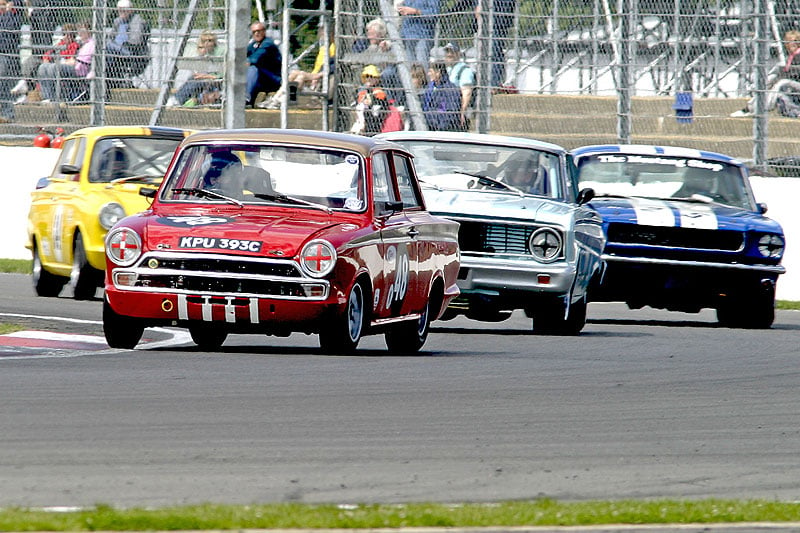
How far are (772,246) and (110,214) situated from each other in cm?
572

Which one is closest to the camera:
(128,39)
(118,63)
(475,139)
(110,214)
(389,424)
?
(389,424)

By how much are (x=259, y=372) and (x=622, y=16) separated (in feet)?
32.8

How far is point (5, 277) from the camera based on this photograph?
19.0 m

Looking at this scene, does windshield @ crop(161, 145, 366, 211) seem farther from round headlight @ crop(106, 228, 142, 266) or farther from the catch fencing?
the catch fencing

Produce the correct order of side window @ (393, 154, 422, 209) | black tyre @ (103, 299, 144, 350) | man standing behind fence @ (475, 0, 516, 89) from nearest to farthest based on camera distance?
black tyre @ (103, 299, 144, 350) → side window @ (393, 154, 422, 209) → man standing behind fence @ (475, 0, 516, 89)

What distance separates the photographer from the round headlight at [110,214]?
1484 cm

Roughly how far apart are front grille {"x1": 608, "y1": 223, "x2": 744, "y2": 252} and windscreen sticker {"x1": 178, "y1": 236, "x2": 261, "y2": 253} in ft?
17.9

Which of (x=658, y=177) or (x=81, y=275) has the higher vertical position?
(x=658, y=177)

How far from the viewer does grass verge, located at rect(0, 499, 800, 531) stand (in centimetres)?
521

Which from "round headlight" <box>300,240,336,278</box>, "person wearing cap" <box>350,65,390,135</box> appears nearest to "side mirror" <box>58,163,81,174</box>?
"person wearing cap" <box>350,65,390,135</box>

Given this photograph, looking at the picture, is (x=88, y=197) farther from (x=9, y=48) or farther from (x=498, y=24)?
(x=9, y=48)

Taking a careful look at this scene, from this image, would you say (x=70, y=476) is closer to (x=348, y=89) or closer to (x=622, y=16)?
(x=622, y=16)

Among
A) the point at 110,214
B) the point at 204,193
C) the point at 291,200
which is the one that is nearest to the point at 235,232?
the point at 291,200

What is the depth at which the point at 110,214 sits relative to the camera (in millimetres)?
14867
